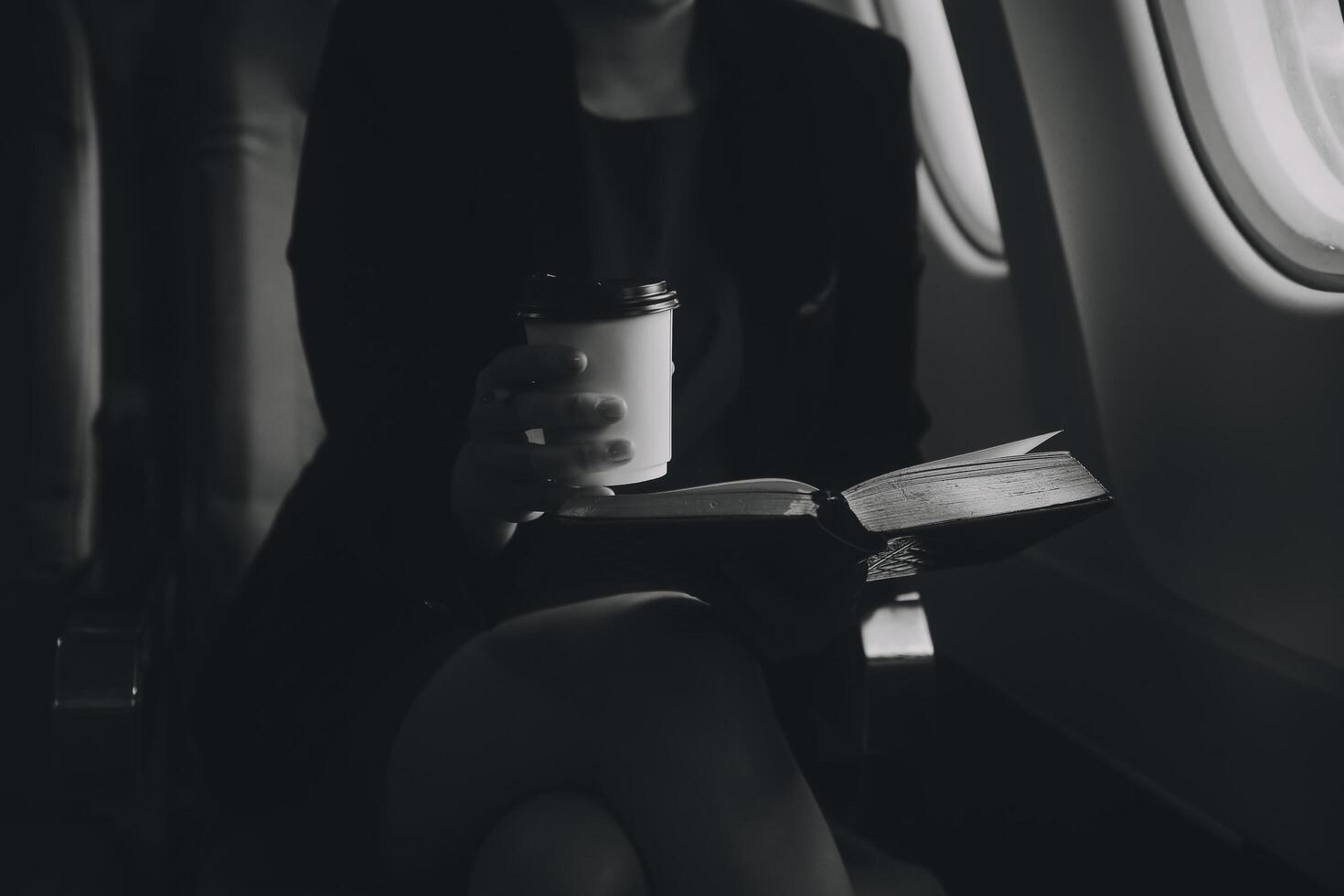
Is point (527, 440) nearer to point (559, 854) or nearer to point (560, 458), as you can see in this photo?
point (560, 458)

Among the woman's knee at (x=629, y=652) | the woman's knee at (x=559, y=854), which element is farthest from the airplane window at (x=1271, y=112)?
the woman's knee at (x=559, y=854)

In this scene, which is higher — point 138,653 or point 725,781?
point 138,653

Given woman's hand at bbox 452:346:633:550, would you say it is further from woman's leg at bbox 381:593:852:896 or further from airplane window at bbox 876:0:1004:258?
airplane window at bbox 876:0:1004:258

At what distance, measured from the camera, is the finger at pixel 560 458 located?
67cm

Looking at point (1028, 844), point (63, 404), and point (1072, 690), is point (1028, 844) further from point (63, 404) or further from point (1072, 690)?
point (63, 404)

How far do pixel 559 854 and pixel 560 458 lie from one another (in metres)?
0.23

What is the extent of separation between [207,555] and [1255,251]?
3.44 feet

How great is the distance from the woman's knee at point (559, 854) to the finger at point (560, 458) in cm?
21

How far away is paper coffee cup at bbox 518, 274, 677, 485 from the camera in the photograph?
2.13ft

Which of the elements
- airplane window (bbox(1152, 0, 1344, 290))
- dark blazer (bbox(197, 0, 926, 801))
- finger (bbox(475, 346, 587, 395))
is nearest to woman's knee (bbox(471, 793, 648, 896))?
dark blazer (bbox(197, 0, 926, 801))

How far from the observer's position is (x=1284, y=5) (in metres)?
1.10

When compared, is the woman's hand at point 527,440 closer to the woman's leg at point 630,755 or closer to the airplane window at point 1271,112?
the woman's leg at point 630,755

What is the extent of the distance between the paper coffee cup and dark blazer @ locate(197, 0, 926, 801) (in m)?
0.19

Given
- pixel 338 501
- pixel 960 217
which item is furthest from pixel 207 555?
pixel 960 217
